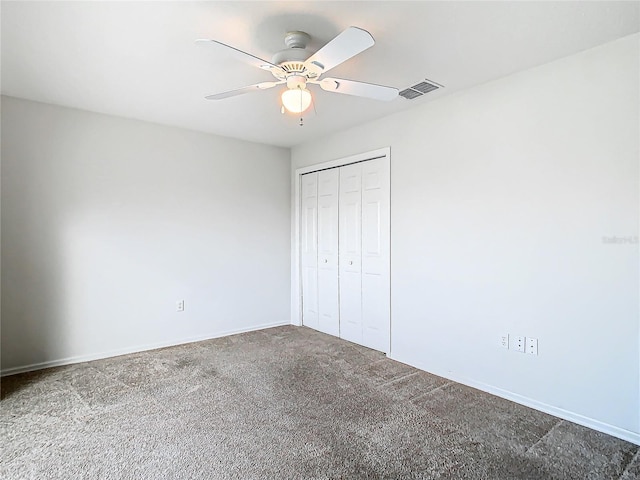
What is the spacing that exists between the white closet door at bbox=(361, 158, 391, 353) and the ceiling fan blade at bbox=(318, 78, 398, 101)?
1402 millimetres

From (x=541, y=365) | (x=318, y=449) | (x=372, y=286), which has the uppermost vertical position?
(x=372, y=286)

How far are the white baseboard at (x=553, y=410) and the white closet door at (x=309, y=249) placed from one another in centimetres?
186

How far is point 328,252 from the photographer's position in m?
4.34

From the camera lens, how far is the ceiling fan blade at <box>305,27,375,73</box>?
1.56m

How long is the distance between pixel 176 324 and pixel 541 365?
11.2ft

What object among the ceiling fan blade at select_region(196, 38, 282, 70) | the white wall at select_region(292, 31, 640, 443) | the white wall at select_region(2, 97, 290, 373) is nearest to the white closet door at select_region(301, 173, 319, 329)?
the white wall at select_region(2, 97, 290, 373)

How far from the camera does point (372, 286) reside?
12.4 feet

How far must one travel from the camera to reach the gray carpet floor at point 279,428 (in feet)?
6.04

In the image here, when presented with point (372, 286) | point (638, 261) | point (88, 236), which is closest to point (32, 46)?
point (88, 236)

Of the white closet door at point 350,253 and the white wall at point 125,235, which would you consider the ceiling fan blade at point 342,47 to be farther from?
the white wall at point 125,235

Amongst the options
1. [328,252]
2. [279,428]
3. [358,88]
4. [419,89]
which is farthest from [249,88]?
[328,252]

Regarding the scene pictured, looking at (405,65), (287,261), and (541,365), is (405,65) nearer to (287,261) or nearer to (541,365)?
(541,365)

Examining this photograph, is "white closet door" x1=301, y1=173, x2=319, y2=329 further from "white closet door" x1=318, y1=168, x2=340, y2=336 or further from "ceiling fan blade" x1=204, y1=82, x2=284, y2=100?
"ceiling fan blade" x1=204, y1=82, x2=284, y2=100

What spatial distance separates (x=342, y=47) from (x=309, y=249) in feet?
10.3
